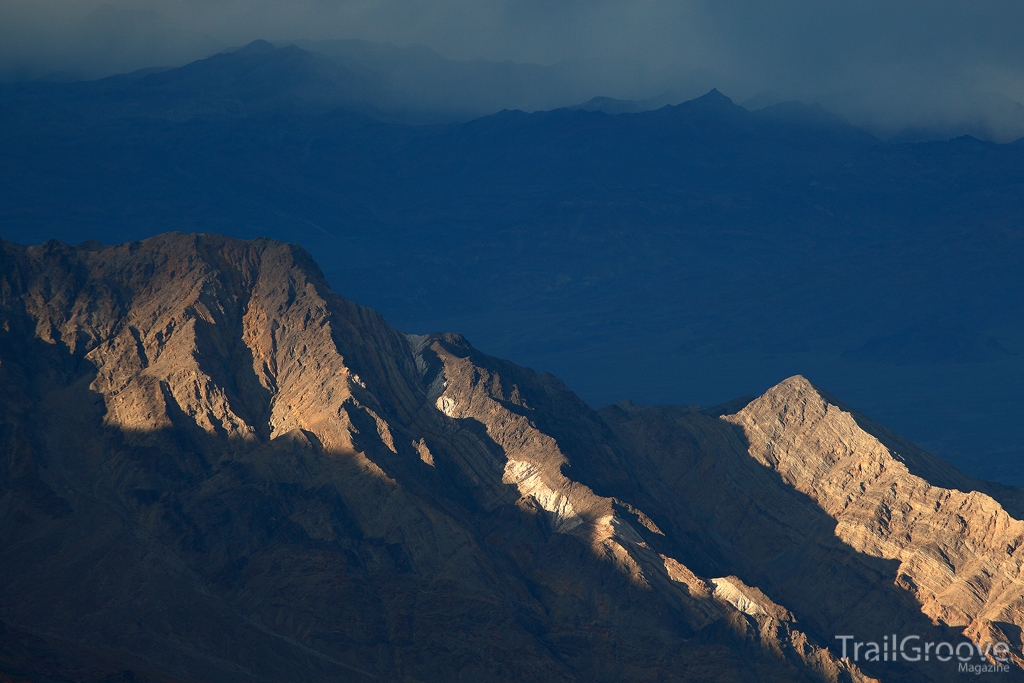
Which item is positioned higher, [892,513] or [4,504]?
[4,504]

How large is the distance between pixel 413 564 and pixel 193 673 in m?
16.1

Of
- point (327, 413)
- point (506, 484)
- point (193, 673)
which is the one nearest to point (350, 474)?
point (327, 413)

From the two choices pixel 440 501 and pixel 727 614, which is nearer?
pixel 727 614

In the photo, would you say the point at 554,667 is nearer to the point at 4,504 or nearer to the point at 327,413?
the point at 327,413

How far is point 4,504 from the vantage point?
85812mm

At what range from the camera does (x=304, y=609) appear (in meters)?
82.4

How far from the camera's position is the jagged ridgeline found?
268ft

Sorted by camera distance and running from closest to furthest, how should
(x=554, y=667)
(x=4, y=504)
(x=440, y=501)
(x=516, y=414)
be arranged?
(x=554, y=667), (x=4, y=504), (x=440, y=501), (x=516, y=414)

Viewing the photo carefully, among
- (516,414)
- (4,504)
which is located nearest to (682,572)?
(516,414)

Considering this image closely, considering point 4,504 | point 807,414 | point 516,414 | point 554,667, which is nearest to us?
point 554,667

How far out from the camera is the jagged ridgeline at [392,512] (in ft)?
268

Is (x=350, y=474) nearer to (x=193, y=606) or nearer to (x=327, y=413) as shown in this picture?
(x=327, y=413)

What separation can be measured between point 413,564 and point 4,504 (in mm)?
25108

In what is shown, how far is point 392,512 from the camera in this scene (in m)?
88.4
